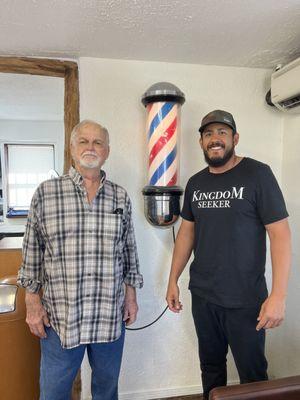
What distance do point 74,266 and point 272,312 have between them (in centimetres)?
77

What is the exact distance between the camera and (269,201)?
3.94ft

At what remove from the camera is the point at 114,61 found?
165 centimetres

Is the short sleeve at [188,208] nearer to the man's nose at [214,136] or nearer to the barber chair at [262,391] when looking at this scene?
the man's nose at [214,136]

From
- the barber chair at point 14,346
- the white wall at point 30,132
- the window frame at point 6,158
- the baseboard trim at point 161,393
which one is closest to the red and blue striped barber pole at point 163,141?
the barber chair at point 14,346

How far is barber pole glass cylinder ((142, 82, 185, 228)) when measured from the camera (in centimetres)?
149

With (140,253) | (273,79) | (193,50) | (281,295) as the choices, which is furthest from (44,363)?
(273,79)

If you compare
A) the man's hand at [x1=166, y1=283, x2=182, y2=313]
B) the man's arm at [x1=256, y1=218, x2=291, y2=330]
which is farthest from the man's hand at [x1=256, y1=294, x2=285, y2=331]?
the man's hand at [x1=166, y1=283, x2=182, y2=313]

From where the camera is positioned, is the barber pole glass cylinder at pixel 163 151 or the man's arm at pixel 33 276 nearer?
the man's arm at pixel 33 276

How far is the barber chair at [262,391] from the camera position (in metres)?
0.87

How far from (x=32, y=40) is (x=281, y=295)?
154 cm

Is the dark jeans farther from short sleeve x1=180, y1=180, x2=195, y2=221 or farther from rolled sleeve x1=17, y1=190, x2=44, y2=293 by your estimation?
rolled sleeve x1=17, y1=190, x2=44, y2=293

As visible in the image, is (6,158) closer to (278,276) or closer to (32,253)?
(32,253)

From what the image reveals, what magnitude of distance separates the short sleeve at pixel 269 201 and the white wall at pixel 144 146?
59cm

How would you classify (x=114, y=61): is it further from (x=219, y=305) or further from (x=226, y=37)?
(x=219, y=305)
